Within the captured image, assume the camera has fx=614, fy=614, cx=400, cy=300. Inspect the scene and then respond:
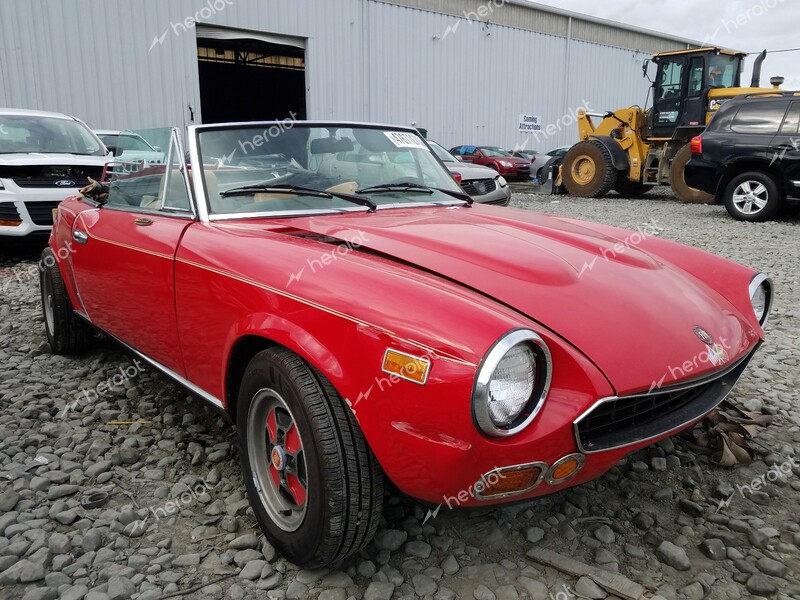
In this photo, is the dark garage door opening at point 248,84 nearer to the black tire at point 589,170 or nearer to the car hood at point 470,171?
the black tire at point 589,170

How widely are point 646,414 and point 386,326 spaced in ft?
2.87

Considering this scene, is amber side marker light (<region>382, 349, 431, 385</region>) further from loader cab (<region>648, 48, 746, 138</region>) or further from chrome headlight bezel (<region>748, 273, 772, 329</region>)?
loader cab (<region>648, 48, 746, 138</region>)

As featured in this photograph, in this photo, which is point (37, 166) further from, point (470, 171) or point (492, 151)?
point (492, 151)

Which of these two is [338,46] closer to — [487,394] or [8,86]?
[8,86]

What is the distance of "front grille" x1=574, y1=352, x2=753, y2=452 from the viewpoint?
1.72m

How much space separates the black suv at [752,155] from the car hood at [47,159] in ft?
30.5

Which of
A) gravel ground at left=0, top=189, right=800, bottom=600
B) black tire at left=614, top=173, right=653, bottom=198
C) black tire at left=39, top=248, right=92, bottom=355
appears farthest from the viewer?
black tire at left=614, top=173, right=653, bottom=198

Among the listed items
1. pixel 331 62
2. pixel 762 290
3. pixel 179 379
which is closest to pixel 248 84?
pixel 331 62

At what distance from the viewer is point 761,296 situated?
2.63m

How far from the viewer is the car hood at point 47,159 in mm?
6878

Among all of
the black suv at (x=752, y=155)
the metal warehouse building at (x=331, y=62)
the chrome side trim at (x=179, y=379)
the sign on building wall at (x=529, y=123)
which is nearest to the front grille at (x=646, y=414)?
the chrome side trim at (x=179, y=379)

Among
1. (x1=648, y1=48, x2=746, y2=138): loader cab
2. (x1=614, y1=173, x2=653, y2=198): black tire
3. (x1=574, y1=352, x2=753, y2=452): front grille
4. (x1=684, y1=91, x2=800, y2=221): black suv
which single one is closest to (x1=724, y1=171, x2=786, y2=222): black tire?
(x1=684, y1=91, x2=800, y2=221): black suv

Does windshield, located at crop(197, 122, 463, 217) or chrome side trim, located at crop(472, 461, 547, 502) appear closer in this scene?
chrome side trim, located at crop(472, 461, 547, 502)

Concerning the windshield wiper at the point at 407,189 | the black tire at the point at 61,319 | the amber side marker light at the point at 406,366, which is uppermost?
the windshield wiper at the point at 407,189
